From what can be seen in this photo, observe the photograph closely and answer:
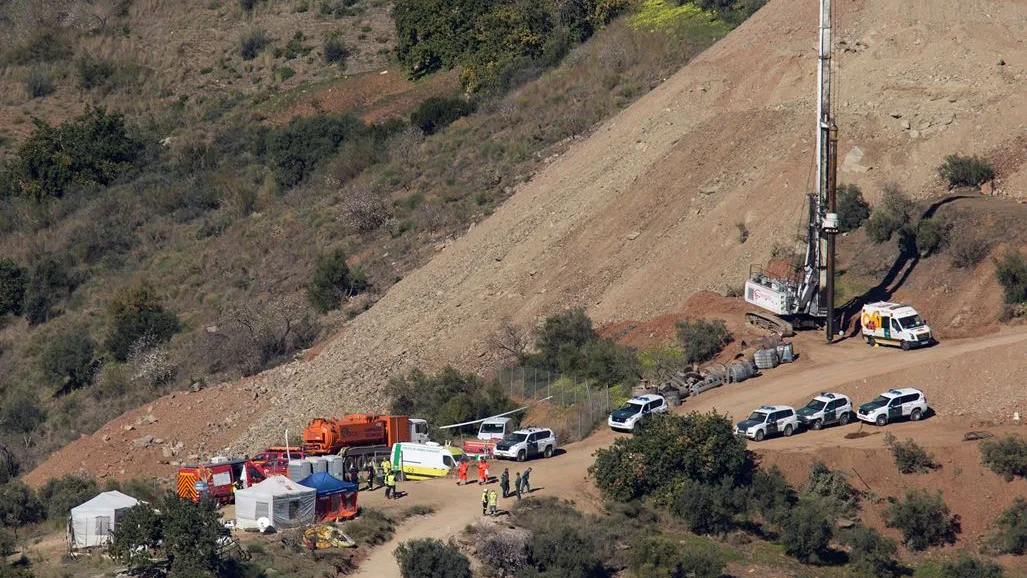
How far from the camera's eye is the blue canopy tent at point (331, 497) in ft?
157

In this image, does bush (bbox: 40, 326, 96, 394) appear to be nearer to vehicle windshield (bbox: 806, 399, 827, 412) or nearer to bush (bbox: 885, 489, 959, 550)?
vehicle windshield (bbox: 806, 399, 827, 412)

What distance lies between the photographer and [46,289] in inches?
3588

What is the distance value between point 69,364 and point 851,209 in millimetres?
35746

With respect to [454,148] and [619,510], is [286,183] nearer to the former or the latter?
[454,148]

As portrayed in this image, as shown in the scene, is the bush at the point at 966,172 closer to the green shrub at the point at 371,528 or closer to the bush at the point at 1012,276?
the bush at the point at 1012,276

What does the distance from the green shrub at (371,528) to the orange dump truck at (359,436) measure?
6327mm

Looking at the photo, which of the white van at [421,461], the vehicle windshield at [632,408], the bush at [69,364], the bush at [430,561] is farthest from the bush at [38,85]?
the bush at [430,561]

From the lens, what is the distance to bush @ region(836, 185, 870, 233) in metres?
65.9

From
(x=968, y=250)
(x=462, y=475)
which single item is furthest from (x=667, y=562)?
(x=968, y=250)

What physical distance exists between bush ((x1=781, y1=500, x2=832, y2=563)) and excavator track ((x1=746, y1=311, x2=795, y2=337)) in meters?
13.1

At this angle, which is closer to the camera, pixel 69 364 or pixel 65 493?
pixel 65 493

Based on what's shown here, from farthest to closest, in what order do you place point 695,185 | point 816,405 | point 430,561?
point 695,185 → point 816,405 → point 430,561

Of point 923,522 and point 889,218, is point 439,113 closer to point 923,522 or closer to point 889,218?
point 889,218

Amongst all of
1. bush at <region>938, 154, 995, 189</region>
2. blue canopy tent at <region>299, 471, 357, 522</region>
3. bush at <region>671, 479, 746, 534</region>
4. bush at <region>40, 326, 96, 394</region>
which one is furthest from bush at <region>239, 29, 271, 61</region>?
bush at <region>671, 479, 746, 534</region>
